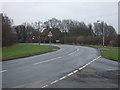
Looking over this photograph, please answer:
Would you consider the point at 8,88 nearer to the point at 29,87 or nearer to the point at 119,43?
the point at 29,87

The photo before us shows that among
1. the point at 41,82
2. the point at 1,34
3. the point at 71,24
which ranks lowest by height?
the point at 41,82

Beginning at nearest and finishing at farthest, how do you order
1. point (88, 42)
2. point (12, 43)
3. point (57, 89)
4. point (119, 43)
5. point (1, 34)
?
point (57, 89)
point (1, 34)
point (12, 43)
point (119, 43)
point (88, 42)

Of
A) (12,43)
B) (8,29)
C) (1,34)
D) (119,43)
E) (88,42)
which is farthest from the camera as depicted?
(88,42)

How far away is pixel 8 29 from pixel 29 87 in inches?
1119

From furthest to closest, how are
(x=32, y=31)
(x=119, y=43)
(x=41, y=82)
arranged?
1. (x=32, y=31)
2. (x=119, y=43)
3. (x=41, y=82)

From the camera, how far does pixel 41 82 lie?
770 cm

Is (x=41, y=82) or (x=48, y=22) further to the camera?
(x=48, y=22)

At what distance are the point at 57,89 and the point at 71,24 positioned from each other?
8978cm

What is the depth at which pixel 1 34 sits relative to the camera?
31359mm

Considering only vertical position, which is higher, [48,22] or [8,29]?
[48,22]

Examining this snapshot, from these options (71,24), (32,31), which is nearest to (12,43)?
(32,31)

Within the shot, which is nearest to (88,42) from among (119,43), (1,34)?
(119,43)

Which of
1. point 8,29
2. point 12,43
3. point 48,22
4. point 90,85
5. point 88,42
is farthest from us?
point 48,22

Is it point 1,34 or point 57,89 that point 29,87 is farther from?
point 1,34
